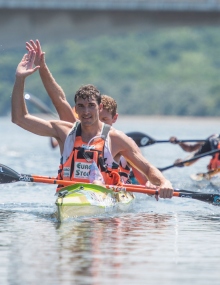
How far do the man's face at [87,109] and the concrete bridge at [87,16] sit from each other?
30424 millimetres

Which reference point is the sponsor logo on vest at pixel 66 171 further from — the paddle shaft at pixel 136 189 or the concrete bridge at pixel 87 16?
the concrete bridge at pixel 87 16

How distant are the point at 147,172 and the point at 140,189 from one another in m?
0.19

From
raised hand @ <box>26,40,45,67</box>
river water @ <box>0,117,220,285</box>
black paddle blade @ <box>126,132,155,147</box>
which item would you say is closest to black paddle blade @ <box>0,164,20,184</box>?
river water @ <box>0,117,220,285</box>

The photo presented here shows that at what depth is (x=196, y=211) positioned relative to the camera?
1212cm

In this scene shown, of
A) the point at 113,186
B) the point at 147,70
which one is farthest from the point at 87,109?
the point at 147,70

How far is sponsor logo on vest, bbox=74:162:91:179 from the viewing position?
10836 millimetres

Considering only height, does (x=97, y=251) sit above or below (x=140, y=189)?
below

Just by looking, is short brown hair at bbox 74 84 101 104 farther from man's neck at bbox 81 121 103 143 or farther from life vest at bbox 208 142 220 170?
life vest at bbox 208 142 220 170

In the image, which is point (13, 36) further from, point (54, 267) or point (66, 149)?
point (54, 267)

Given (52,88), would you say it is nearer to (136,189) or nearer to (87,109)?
(87,109)

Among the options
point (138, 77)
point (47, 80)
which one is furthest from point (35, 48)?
point (138, 77)

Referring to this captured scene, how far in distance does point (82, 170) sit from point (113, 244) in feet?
7.04

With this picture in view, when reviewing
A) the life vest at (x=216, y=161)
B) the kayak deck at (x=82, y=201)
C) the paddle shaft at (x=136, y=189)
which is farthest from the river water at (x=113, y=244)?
the life vest at (x=216, y=161)

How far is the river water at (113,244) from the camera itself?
23.9 ft
